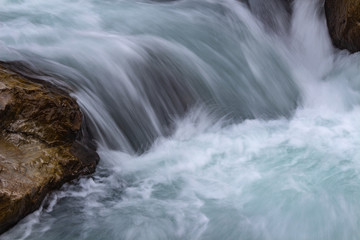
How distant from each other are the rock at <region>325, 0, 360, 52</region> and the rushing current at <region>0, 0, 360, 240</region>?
0.14 metres

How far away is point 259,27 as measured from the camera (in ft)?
22.9

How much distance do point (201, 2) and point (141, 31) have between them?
136 centimetres

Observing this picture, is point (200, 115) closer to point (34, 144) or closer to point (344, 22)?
point (34, 144)

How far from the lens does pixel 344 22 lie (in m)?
6.64

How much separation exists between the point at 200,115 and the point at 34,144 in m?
2.02

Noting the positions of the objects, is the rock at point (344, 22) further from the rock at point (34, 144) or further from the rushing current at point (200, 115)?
the rock at point (34, 144)

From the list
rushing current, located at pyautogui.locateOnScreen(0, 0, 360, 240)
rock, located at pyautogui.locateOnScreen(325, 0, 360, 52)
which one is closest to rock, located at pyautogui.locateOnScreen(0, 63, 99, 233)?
rushing current, located at pyautogui.locateOnScreen(0, 0, 360, 240)

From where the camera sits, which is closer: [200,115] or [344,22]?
[200,115]

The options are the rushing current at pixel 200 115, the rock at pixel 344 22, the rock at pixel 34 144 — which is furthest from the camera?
the rock at pixel 344 22

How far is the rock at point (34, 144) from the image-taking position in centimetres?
362

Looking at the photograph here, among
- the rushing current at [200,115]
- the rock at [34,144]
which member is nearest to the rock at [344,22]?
the rushing current at [200,115]

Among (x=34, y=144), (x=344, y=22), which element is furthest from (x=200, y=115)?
(x=344, y=22)

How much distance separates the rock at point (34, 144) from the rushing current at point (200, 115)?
163 millimetres

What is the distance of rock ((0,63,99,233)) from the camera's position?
11.9 ft
